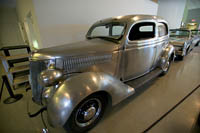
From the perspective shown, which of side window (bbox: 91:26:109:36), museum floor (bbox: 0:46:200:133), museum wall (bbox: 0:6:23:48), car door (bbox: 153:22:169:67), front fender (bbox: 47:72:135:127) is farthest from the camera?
museum wall (bbox: 0:6:23:48)

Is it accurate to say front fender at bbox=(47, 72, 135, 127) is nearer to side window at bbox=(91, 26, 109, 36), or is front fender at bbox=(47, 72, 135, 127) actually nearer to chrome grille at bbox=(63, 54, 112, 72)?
chrome grille at bbox=(63, 54, 112, 72)

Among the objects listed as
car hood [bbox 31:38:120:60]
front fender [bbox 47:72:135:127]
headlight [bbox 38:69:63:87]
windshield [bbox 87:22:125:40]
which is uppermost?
windshield [bbox 87:22:125:40]

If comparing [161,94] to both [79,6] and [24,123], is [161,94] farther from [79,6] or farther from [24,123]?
[79,6]

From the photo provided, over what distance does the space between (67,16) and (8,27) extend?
656 centimetres

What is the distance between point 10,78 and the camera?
2.18 metres

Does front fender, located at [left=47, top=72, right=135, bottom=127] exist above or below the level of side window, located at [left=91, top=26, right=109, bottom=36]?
below

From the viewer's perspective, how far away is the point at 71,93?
3.10 ft

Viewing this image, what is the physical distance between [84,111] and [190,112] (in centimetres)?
176

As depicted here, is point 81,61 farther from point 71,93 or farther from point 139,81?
point 139,81

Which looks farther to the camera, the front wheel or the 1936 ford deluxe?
the front wheel

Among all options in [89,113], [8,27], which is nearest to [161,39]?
[89,113]

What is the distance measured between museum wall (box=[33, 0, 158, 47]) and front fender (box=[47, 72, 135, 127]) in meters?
1.99

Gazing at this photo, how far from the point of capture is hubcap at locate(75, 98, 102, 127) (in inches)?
45.9

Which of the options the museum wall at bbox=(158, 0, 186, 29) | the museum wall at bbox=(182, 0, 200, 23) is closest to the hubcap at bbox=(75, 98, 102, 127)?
the museum wall at bbox=(158, 0, 186, 29)
